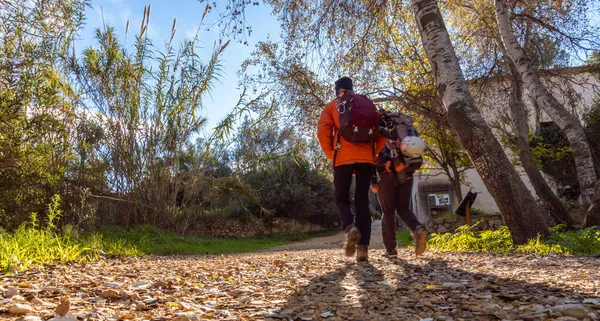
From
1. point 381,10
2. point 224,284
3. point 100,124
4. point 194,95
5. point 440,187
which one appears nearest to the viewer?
point 224,284

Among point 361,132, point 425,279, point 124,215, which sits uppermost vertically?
point 361,132

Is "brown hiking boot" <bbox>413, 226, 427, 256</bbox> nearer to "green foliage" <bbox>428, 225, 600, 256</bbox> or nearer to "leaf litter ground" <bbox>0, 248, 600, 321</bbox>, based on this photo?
"leaf litter ground" <bbox>0, 248, 600, 321</bbox>

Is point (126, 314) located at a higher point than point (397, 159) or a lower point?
lower

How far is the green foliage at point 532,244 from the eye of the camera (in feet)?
17.6

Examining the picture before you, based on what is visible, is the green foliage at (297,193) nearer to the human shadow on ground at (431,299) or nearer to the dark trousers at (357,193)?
the dark trousers at (357,193)

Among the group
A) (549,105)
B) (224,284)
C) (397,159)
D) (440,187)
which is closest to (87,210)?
(224,284)

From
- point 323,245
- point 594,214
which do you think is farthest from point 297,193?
point 594,214

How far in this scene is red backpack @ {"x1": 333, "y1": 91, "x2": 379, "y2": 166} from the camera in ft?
13.6

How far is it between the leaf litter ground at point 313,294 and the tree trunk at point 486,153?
1673 mm

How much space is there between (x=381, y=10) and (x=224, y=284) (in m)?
6.71

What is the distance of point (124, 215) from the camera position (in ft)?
30.3

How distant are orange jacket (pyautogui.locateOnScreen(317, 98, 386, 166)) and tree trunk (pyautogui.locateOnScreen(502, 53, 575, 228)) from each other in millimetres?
5289

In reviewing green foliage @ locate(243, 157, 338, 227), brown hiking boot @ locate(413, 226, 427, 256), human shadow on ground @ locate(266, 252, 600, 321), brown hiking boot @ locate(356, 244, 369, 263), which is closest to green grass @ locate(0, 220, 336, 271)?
human shadow on ground @ locate(266, 252, 600, 321)

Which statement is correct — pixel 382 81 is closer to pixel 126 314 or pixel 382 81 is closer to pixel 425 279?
pixel 425 279
